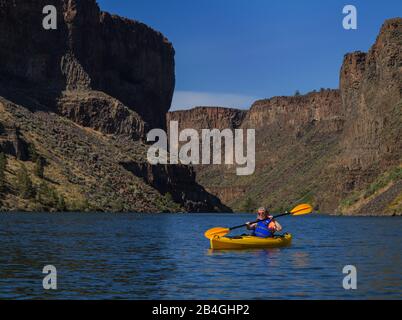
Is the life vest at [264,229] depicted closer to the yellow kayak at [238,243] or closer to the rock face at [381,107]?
the yellow kayak at [238,243]

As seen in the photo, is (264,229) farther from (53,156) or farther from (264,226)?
(53,156)

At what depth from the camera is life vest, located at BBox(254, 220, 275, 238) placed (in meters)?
49.9

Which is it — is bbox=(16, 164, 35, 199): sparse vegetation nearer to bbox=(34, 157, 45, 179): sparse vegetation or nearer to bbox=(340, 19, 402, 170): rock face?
bbox=(34, 157, 45, 179): sparse vegetation

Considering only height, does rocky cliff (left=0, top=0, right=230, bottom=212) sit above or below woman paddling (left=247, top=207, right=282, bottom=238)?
above

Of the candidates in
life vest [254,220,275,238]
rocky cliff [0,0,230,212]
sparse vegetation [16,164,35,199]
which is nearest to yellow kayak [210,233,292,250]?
life vest [254,220,275,238]

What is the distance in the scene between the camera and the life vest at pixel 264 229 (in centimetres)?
4991

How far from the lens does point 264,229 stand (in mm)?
50031

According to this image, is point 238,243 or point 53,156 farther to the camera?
point 53,156

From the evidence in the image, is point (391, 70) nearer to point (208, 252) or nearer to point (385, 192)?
point (385, 192)

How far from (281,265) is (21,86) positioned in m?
164

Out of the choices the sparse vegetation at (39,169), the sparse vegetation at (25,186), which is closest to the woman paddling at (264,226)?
the sparse vegetation at (25,186)

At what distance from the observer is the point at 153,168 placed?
191m

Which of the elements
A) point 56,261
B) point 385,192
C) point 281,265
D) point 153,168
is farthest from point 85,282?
point 153,168

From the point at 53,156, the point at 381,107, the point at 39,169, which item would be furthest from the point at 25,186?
the point at 381,107
